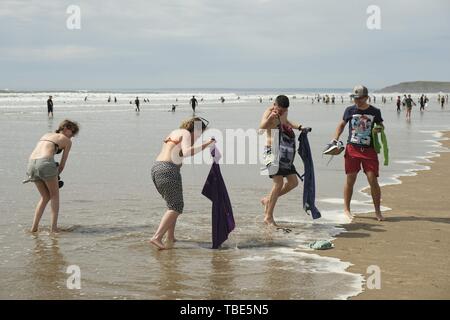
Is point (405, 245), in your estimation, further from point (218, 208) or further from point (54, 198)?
point (54, 198)

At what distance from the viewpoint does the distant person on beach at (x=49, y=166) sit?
298 inches

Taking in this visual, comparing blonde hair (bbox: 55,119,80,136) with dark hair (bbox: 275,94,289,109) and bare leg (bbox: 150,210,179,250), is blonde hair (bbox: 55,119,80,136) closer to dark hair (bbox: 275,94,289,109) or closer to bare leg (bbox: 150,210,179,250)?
bare leg (bbox: 150,210,179,250)

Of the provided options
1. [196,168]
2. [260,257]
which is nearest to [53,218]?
[260,257]

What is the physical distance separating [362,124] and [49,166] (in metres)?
4.29

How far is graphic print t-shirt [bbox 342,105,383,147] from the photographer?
8.52m

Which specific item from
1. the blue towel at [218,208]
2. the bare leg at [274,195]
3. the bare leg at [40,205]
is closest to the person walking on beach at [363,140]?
the bare leg at [274,195]

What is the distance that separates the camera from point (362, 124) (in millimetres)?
8523

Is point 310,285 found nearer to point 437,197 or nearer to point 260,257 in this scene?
point 260,257

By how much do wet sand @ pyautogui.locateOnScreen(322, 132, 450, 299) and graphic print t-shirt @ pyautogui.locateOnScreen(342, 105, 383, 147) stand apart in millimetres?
1104

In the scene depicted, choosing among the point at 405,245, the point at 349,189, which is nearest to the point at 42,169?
the point at 349,189

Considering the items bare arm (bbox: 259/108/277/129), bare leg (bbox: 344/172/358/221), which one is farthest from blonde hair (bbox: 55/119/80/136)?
bare leg (bbox: 344/172/358/221)

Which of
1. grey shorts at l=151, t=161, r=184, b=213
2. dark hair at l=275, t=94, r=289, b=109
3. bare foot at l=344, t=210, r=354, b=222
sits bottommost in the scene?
bare foot at l=344, t=210, r=354, b=222

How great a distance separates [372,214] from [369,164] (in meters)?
0.84
